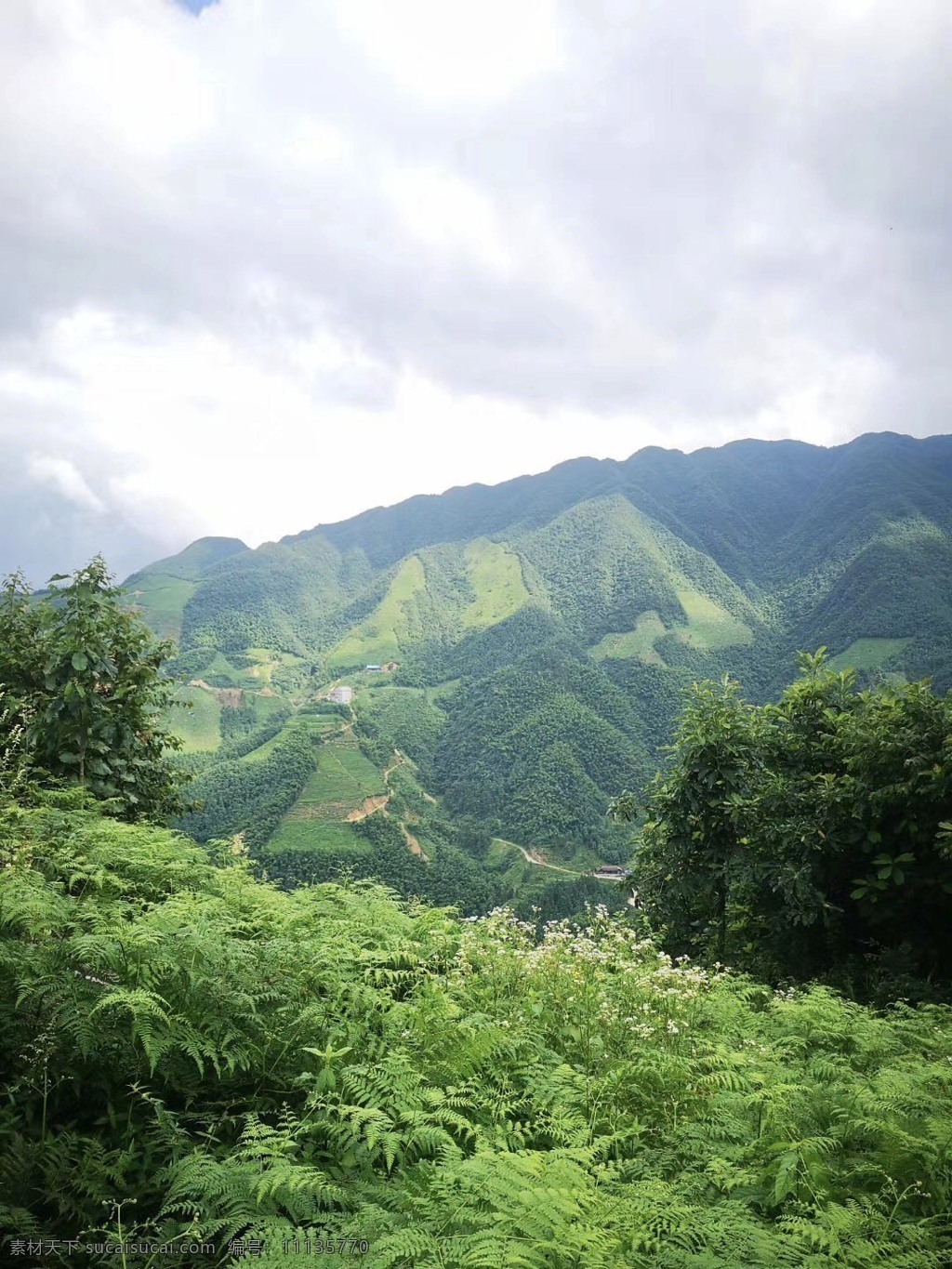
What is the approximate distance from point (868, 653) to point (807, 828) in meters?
139

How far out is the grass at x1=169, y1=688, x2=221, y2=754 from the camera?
123 meters

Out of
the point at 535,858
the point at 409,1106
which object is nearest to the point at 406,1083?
the point at 409,1106

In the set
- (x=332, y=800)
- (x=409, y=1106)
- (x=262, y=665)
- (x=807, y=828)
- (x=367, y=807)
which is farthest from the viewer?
(x=262, y=665)

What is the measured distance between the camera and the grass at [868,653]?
12344 centimetres

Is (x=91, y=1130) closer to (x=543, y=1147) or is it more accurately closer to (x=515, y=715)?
(x=543, y=1147)

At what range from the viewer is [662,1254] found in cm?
270

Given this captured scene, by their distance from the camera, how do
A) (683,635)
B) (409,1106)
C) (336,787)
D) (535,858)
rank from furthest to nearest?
(683,635), (336,787), (535,858), (409,1106)

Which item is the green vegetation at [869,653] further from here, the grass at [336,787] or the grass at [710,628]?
the grass at [336,787]

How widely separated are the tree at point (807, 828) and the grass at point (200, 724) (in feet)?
384

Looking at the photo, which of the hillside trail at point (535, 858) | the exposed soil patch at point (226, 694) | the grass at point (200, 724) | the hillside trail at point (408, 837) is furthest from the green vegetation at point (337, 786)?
the exposed soil patch at point (226, 694)

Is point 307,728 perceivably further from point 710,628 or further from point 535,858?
→ point 710,628

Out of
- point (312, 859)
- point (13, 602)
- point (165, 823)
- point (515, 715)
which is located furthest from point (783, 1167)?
point (515, 715)

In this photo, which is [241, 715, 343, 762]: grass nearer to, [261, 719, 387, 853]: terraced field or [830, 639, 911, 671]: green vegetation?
[261, 719, 387, 853]: terraced field

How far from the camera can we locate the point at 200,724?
5177 inches
